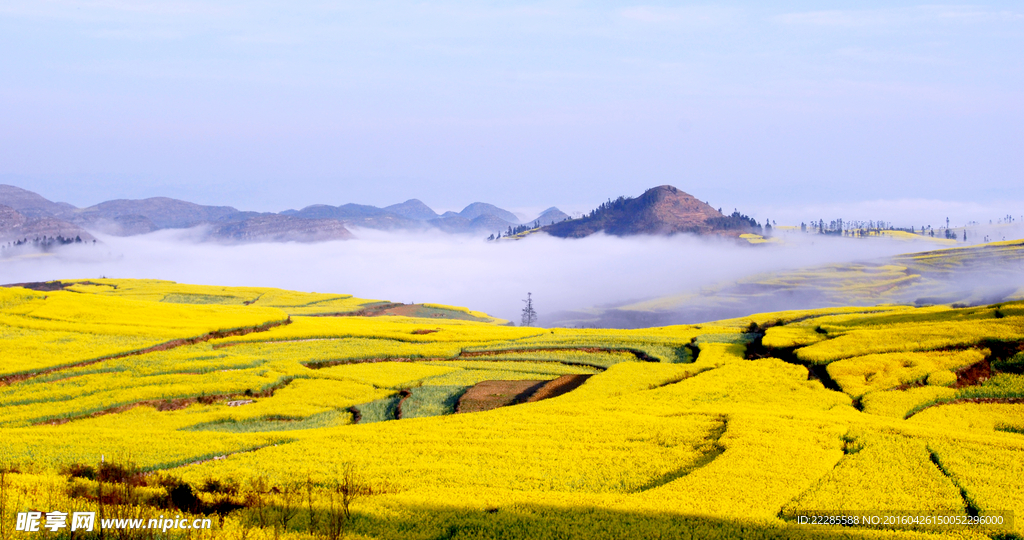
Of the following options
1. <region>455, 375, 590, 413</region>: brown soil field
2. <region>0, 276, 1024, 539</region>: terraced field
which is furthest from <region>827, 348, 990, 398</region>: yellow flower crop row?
<region>455, 375, 590, 413</region>: brown soil field

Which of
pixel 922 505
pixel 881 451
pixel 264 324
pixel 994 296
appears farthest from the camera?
pixel 994 296

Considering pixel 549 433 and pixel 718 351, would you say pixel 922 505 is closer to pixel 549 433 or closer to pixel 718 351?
pixel 549 433

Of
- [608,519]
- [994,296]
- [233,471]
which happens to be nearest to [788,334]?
[608,519]

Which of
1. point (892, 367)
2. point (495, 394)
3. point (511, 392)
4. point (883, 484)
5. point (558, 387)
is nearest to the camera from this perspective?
point (883, 484)

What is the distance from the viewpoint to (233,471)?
66.7 ft

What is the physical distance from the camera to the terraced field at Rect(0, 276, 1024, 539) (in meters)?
16.0

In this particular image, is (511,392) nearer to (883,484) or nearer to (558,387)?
(558,387)

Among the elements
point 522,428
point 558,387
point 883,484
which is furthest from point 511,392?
point 883,484

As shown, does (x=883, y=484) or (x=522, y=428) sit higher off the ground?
(x=883, y=484)

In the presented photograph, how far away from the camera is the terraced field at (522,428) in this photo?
1595 centimetres

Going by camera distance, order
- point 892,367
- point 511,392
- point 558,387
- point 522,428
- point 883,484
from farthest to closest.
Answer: point 558,387 → point 511,392 → point 892,367 → point 522,428 → point 883,484

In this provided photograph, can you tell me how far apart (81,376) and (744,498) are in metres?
41.5

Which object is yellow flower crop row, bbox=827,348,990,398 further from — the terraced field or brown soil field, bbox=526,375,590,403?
brown soil field, bbox=526,375,590,403

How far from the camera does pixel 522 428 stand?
27375 millimetres
